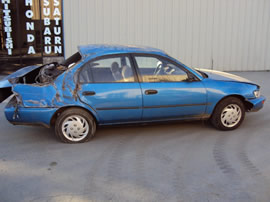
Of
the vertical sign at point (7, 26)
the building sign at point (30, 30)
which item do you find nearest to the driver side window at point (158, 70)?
the building sign at point (30, 30)

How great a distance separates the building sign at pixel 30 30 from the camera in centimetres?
1098

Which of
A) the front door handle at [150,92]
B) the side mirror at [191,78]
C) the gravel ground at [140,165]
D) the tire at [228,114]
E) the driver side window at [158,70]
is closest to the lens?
the gravel ground at [140,165]

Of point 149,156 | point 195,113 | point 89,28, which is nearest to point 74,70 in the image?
point 149,156

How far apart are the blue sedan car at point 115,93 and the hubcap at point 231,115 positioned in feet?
0.06

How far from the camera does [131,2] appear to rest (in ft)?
37.5

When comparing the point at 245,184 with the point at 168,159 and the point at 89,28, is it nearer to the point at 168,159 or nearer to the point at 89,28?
the point at 168,159

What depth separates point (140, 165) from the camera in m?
4.40

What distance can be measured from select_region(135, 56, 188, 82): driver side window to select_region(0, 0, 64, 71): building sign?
268 inches

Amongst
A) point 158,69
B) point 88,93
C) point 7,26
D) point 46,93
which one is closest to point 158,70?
point 158,69

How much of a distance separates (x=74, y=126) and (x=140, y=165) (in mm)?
1336

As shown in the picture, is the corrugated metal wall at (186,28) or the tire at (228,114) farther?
the corrugated metal wall at (186,28)

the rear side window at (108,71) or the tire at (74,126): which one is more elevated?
the rear side window at (108,71)

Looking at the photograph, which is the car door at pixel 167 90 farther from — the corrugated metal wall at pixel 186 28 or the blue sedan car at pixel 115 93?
the corrugated metal wall at pixel 186 28

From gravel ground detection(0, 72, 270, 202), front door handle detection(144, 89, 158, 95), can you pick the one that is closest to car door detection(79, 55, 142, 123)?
front door handle detection(144, 89, 158, 95)
